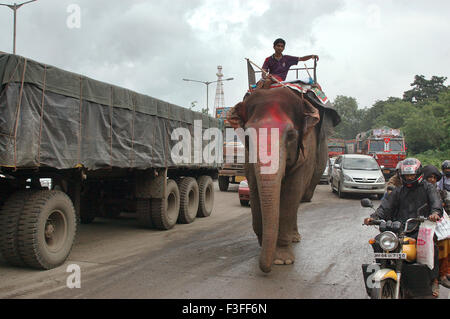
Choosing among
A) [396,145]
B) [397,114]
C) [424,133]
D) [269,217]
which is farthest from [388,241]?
[397,114]

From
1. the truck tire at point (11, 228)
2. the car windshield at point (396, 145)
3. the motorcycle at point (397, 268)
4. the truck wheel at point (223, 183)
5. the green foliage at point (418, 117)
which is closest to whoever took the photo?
the motorcycle at point (397, 268)

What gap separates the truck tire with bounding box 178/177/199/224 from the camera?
1138 cm

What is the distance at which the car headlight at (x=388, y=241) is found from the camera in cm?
454

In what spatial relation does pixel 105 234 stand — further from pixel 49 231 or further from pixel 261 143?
pixel 261 143

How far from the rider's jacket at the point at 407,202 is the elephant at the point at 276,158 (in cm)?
135

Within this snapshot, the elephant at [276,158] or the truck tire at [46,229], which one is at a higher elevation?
the elephant at [276,158]

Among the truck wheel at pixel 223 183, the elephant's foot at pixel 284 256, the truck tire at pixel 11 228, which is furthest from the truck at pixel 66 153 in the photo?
the truck wheel at pixel 223 183

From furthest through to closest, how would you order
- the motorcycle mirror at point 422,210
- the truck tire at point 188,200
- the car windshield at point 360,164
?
the car windshield at point 360,164 → the truck tire at point 188,200 → the motorcycle mirror at point 422,210

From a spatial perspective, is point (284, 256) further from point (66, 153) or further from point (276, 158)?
point (66, 153)

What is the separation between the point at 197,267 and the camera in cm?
665

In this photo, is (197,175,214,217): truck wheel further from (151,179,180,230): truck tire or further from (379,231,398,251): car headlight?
(379,231,398,251): car headlight

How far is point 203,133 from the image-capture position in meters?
12.3

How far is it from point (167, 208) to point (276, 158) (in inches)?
210

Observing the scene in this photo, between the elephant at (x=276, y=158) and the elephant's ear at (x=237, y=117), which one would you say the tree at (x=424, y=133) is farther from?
the elephant's ear at (x=237, y=117)
